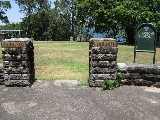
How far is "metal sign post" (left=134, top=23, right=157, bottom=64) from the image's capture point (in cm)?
930

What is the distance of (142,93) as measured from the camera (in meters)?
7.04

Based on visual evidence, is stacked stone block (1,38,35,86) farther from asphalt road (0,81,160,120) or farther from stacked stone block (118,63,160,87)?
stacked stone block (118,63,160,87)

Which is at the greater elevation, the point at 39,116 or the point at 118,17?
the point at 118,17

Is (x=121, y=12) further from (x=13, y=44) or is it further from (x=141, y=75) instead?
(x=13, y=44)

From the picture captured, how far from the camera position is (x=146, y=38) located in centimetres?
934

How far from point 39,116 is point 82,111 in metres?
0.88

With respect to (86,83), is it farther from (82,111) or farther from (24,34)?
(24,34)

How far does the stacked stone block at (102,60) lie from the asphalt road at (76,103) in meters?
0.39

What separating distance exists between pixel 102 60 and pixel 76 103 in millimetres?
1739

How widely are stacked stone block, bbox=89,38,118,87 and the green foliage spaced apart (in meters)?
0.11

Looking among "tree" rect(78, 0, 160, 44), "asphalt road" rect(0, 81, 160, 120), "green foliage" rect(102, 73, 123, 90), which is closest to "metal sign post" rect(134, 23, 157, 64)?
"green foliage" rect(102, 73, 123, 90)

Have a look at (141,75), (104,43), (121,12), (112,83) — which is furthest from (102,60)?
(121,12)

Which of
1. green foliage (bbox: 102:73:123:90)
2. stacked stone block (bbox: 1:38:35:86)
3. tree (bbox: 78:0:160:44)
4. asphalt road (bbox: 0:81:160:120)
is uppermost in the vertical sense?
tree (bbox: 78:0:160:44)

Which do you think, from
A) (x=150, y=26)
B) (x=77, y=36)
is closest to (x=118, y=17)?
(x=150, y=26)
